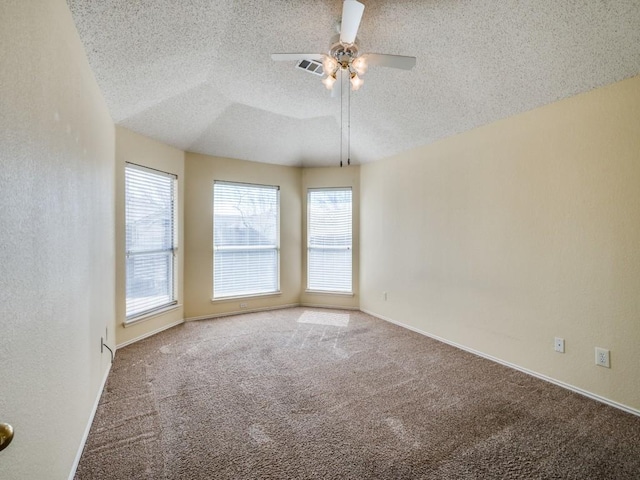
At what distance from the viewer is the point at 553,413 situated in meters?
2.17

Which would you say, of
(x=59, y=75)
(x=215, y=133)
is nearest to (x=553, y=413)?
(x=59, y=75)

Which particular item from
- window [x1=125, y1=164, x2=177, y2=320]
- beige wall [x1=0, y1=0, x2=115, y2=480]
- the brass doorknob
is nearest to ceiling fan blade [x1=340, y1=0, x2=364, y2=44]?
beige wall [x1=0, y1=0, x2=115, y2=480]

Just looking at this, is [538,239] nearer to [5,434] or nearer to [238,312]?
[5,434]

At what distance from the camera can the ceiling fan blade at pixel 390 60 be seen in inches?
80.0

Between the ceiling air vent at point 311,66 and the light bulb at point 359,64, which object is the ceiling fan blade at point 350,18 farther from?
the ceiling air vent at point 311,66

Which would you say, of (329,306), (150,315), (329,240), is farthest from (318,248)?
(150,315)

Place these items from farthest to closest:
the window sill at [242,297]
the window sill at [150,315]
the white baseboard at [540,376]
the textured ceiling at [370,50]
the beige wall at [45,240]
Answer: the window sill at [242,297] < the window sill at [150,315] < the white baseboard at [540,376] < the textured ceiling at [370,50] < the beige wall at [45,240]

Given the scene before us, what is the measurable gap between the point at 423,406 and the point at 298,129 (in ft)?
11.5

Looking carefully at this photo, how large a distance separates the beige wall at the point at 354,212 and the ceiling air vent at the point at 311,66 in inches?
84.5

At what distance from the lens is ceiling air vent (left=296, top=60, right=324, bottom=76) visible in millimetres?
2754

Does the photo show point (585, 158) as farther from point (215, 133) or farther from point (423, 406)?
point (215, 133)

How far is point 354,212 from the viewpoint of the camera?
4.93 metres

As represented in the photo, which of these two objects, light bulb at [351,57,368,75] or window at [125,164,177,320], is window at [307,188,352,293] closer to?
window at [125,164,177,320]

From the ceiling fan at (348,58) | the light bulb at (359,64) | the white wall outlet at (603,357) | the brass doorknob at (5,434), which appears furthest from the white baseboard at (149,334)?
the white wall outlet at (603,357)
